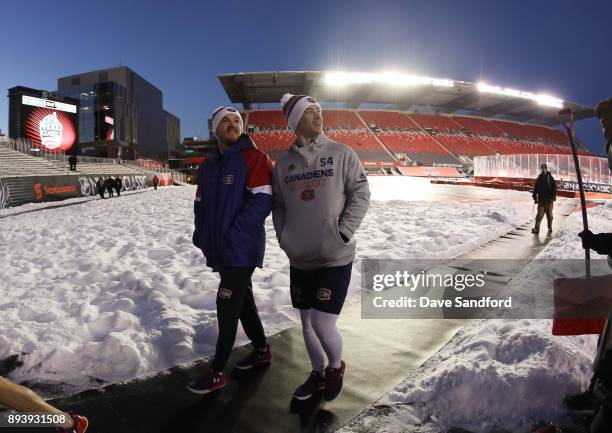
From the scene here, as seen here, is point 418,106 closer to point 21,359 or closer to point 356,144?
point 356,144

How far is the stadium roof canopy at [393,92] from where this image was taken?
4928 cm

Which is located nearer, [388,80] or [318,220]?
[318,220]

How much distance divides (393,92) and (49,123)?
43.2 metres

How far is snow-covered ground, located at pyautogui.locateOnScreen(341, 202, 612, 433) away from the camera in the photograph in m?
2.03

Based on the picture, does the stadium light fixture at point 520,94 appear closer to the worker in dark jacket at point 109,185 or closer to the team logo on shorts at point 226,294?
the worker in dark jacket at point 109,185

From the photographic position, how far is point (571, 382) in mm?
2176

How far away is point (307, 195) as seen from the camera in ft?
7.23

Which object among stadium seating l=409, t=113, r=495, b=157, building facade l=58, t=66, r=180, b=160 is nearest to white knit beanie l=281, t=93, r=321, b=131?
stadium seating l=409, t=113, r=495, b=157

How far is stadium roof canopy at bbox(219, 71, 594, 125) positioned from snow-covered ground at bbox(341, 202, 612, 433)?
4817 cm

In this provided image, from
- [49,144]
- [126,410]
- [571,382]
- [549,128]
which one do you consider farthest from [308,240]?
[549,128]

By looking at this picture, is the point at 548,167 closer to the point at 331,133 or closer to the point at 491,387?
the point at 491,387

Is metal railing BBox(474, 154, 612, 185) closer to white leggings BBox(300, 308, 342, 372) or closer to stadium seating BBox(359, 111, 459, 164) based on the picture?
white leggings BBox(300, 308, 342, 372)

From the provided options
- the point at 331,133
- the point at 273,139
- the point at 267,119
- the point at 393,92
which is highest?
the point at 393,92

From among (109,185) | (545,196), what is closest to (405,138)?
(109,185)
